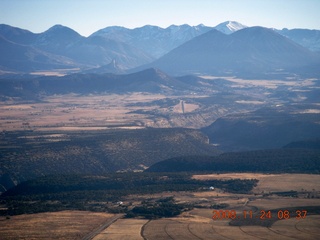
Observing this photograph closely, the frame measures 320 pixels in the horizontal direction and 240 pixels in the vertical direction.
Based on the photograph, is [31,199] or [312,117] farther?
[312,117]

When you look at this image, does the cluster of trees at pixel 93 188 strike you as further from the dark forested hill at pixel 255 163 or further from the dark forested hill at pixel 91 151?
the dark forested hill at pixel 91 151

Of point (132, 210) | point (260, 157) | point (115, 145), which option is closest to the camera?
point (132, 210)

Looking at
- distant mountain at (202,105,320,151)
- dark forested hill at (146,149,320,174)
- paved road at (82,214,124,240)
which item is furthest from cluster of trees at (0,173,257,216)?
distant mountain at (202,105,320,151)

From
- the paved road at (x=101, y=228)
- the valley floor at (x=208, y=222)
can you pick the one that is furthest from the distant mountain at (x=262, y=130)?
the paved road at (x=101, y=228)

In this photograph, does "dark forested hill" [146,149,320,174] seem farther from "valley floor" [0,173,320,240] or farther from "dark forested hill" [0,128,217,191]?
"valley floor" [0,173,320,240]

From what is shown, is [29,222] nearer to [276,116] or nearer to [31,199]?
[31,199]

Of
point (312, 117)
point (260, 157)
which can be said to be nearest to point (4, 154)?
point (260, 157)

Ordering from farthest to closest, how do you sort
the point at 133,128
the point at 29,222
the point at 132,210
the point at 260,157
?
the point at 133,128 < the point at 260,157 < the point at 132,210 < the point at 29,222
